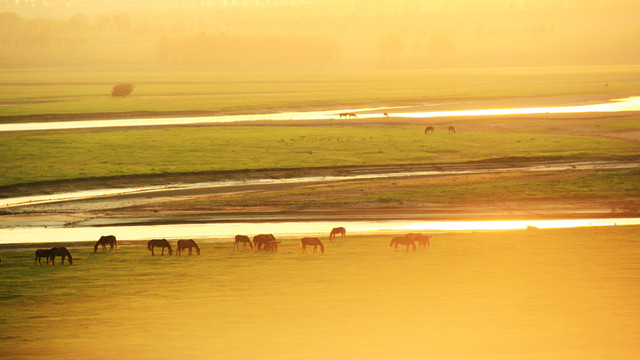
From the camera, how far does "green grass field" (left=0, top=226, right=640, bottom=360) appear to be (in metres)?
19.1

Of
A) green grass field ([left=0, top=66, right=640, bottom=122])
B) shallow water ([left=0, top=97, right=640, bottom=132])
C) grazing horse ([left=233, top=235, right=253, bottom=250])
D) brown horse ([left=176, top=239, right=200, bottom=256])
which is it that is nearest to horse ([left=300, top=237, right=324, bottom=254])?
grazing horse ([left=233, top=235, right=253, bottom=250])

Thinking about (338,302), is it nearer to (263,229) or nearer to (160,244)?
(160,244)

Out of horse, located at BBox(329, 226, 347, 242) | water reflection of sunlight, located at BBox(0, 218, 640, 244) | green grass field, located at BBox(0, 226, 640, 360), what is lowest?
green grass field, located at BBox(0, 226, 640, 360)

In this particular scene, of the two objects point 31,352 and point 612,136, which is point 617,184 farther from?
point 31,352

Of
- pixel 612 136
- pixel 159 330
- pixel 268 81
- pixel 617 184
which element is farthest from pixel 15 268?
pixel 268 81

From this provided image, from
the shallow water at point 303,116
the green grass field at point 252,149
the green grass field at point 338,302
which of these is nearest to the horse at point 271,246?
the green grass field at point 338,302

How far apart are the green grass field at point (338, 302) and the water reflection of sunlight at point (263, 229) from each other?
2.93 m

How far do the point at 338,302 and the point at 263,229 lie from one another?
13016mm

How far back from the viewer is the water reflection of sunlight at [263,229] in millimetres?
34156

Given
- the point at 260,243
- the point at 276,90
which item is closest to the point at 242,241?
the point at 260,243

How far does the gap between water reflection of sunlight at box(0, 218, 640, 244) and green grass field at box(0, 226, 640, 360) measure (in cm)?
293

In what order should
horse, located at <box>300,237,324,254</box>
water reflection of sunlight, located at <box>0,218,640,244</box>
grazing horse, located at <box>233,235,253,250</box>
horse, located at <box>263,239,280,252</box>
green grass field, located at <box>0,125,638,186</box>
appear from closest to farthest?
horse, located at <box>300,237,324,254</box>
horse, located at <box>263,239,280,252</box>
grazing horse, located at <box>233,235,253,250</box>
water reflection of sunlight, located at <box>0,218,640,244</box>
green grass field, located at <box>0,125,638,186</box>

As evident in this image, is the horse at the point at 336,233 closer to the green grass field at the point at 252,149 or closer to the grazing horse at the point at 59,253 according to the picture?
the grazing horse at the point at 59,253

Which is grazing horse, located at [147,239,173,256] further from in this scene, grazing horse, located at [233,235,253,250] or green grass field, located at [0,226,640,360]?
grazing horse, located at [233,235,253,250]
